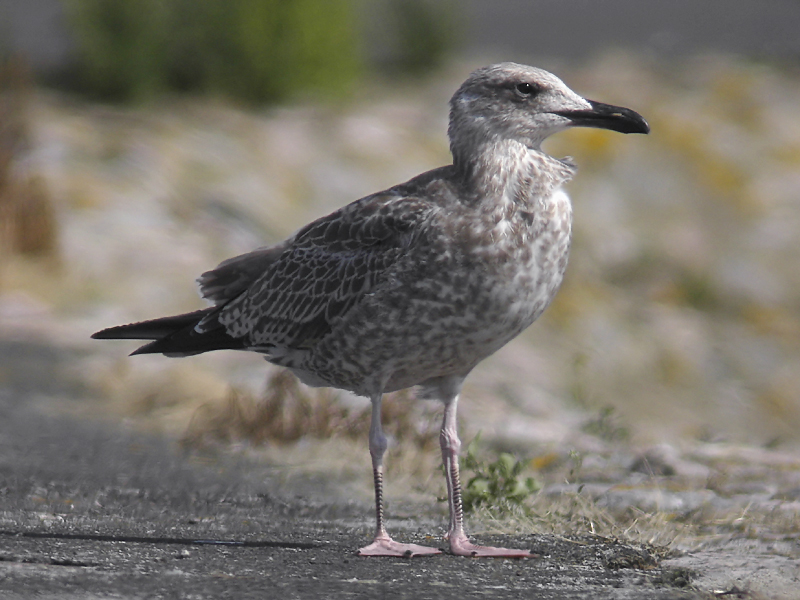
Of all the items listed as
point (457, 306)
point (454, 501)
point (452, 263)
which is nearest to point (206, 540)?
point (454, 501)

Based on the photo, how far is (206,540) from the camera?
16.4 ft

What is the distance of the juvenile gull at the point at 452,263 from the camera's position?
478cm

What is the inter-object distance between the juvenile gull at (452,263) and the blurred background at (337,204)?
6.58ft

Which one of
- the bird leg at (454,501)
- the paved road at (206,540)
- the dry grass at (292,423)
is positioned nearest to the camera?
the paved road at (206,540)

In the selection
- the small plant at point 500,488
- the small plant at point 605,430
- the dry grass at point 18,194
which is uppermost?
the dry grass at point 18,194

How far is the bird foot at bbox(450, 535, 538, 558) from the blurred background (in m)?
2.35

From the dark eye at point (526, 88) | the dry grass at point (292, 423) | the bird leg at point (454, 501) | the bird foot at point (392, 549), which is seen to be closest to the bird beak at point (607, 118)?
the dark eye at point (526, 88)

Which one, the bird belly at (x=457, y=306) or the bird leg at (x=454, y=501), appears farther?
the bird leg at (x=454, y=501)

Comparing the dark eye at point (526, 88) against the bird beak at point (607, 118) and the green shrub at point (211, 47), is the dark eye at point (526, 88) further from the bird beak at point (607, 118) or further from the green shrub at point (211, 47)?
the green shrub at point (211, 47)

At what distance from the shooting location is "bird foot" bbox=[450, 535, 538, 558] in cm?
482

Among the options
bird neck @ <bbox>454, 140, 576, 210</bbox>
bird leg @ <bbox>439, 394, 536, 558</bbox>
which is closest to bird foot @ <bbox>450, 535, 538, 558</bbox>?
bird leg @ <bbox>439, 394, 536, 558</bbox>

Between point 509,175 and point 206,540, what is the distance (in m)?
2.13

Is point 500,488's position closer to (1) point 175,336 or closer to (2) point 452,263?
(2) point 452,263

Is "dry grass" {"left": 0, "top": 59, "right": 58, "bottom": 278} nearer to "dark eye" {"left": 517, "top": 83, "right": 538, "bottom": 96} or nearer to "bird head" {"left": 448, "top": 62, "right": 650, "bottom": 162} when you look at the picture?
"bird head" {"left": 448, "top": 62, "right": 650, "bottom": 162}
